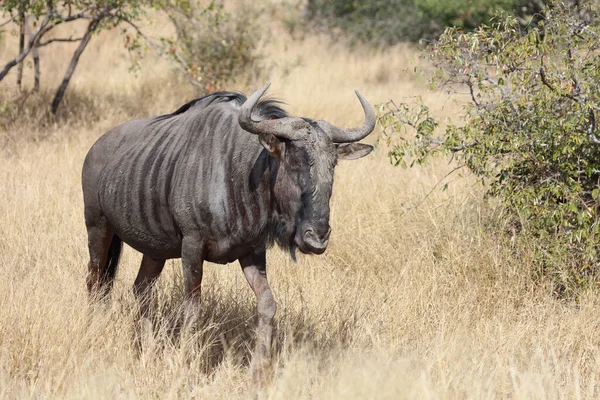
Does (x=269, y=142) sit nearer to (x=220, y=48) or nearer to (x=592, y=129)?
(x=592, y=129)

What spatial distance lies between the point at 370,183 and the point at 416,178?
0.42 meters

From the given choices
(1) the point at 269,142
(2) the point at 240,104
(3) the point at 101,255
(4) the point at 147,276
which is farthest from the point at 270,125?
(3) the point at 101,255

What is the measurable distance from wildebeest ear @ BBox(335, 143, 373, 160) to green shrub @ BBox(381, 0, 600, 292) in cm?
115

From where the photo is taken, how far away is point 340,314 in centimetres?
525

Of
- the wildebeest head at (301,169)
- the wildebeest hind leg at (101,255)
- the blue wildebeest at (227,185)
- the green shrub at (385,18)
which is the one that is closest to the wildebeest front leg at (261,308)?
the blue wildebeest at (227,185)

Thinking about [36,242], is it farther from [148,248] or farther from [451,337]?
[451,337]

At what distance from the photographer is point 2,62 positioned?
586 inches

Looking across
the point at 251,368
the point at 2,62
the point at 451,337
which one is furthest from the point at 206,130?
the point at 2,62

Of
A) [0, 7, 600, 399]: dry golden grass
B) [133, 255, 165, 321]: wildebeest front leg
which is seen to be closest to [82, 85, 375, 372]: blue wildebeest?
[133, 255, 165, 321]: wildebeest front leg

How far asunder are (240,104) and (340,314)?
1.39 meters

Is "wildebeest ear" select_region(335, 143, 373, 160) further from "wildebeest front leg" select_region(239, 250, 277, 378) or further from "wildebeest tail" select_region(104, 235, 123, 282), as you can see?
"wildebeest tail" select_region(104, 235, 123, 282)

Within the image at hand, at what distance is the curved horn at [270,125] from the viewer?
4129mm

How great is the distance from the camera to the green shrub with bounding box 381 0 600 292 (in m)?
5.41

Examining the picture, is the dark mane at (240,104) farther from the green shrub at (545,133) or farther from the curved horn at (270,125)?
the green shrub at (545,133)
